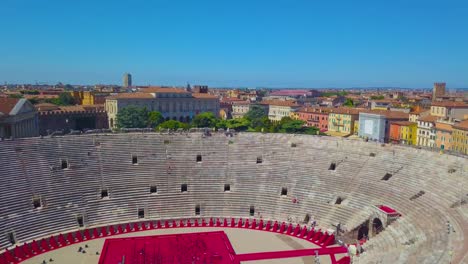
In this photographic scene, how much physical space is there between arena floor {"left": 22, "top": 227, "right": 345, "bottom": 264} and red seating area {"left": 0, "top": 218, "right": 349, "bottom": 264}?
0.47 metres

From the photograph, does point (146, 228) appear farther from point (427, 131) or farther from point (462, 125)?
point (427, 131)

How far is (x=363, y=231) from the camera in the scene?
28.5 meters

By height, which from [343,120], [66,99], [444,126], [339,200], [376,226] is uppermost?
[66,99]

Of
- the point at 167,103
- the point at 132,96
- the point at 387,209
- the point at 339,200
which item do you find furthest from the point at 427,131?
the point at 132,96

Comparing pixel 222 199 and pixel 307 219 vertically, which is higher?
pixel 222 199

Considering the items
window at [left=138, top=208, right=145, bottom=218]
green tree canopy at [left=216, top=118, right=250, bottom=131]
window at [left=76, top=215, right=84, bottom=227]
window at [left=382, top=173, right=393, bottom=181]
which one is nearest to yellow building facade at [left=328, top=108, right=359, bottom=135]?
green tree canopy at [left=216, top=118, right=250, bottom=131]

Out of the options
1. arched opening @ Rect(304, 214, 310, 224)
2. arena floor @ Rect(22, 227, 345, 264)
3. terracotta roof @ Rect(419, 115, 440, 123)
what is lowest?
arena floor @ Rect(22, 227, 345, 264)

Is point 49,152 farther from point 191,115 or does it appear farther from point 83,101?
point 83,101

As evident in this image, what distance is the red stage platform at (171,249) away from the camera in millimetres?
24953

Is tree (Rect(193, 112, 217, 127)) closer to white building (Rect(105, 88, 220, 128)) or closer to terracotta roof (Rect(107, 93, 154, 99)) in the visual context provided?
white building (Rect(105, 88, 220, 128))

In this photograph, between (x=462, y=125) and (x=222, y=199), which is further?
(x=462, y=125)

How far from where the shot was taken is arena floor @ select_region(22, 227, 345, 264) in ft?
82.5

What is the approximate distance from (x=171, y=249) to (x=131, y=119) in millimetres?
55679

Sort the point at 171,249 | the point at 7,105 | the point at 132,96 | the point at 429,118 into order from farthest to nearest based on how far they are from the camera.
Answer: the point at 132,96
the point at 429,118
the point at 7,105
the point at 171,249
